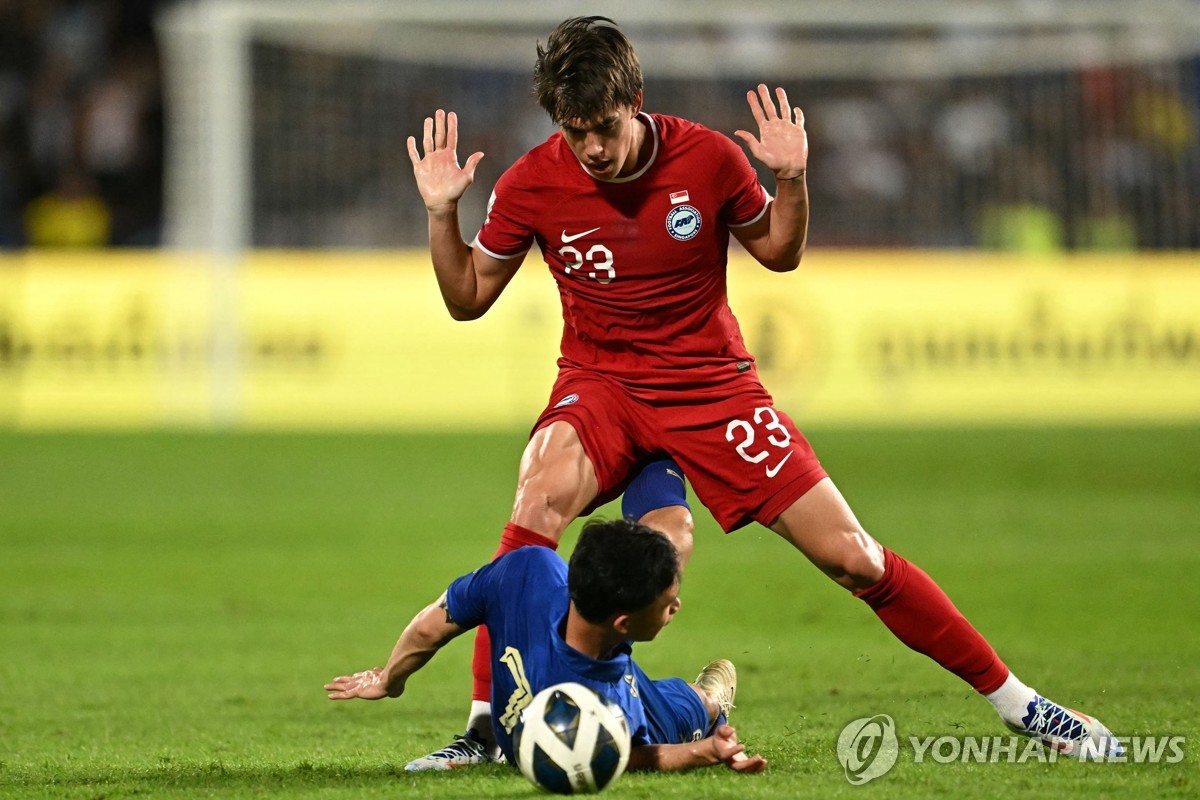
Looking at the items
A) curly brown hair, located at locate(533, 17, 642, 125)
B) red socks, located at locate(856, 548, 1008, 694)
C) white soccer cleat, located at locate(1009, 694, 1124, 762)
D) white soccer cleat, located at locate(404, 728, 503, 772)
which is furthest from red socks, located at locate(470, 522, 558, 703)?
white soccer cleat, located at locate(1009, 694, 1124, 762)

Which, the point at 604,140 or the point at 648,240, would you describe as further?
the point at 648,240

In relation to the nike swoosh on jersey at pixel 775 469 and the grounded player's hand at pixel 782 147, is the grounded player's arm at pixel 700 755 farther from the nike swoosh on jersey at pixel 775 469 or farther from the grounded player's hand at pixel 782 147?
the grounded player's hand at pixel 782 147

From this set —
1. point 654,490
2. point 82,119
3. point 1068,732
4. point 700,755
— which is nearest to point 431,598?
point 654,490

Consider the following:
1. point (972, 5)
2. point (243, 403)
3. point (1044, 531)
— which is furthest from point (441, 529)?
point (972, 5)

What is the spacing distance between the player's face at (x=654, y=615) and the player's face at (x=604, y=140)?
130 cm

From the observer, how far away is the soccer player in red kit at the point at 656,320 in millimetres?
5012

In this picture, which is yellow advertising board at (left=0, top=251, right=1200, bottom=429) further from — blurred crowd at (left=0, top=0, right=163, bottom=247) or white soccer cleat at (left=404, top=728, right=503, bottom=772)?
white soccer cleat at (left=404, top=728, right=503, bottom=772)

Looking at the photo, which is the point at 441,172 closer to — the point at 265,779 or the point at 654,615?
the point at 654,615

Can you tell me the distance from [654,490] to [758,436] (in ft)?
1.21

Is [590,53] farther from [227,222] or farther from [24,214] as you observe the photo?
[24,214]

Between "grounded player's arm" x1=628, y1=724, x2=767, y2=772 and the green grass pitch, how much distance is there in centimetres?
4

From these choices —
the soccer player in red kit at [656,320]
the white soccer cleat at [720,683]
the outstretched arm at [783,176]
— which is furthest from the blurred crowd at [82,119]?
the white soccer cleat at [720,683]

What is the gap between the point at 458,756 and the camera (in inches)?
196

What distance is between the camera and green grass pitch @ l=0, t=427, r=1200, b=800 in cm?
493
